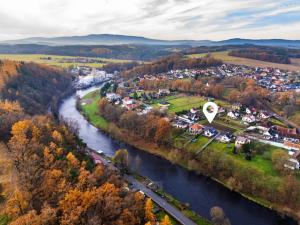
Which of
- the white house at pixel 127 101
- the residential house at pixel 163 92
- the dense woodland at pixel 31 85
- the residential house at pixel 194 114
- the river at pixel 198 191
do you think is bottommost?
the river at pixel 198 191

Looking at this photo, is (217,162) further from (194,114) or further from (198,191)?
(194,114)

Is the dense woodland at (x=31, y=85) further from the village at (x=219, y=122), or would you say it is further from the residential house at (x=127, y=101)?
the residential house at (x=127, y=101)

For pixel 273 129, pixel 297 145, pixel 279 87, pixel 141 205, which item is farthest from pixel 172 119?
pixel 279 87

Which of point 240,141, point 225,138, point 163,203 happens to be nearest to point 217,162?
point 240,141

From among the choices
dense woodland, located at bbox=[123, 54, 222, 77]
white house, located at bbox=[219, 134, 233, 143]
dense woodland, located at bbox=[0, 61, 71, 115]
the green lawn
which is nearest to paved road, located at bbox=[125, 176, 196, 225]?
white house, located at bbox=[219, 134, 233, 143]

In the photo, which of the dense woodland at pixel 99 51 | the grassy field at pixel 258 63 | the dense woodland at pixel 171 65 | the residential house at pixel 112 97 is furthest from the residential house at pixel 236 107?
the dense woodland at pixel 99 51

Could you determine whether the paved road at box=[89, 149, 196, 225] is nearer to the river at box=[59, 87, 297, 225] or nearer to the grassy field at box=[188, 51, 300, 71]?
the river at box=[59, 87, 297, 225]
